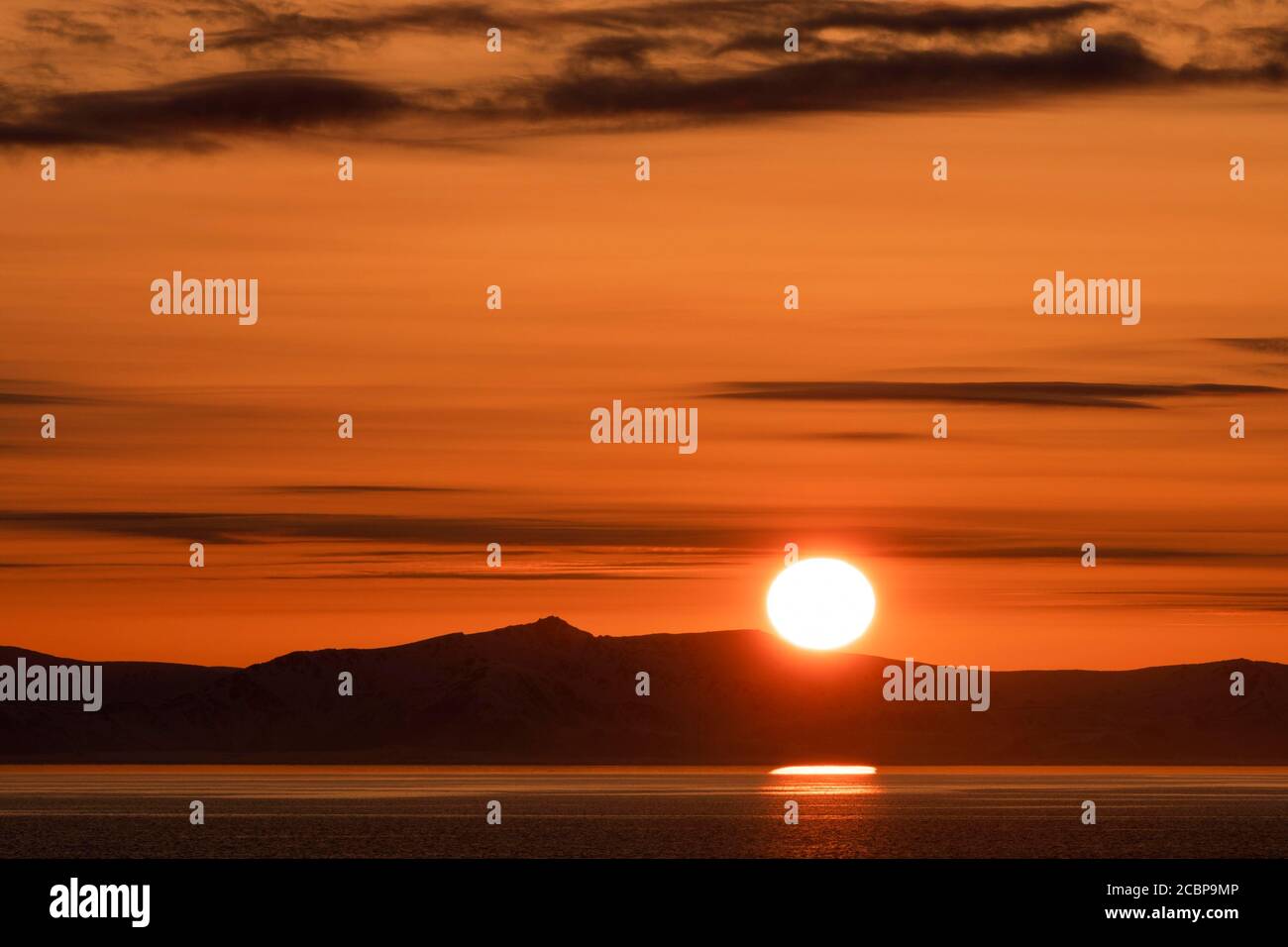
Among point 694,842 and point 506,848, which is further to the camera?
point 694,842
